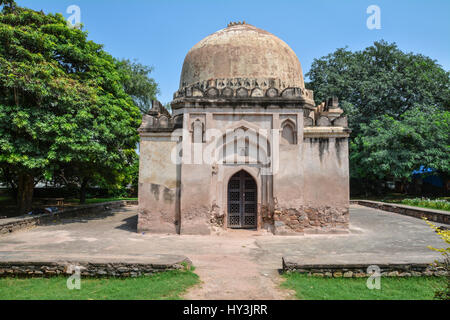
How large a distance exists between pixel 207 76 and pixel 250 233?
235 inches

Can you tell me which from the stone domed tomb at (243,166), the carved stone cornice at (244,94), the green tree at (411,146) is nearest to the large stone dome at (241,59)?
the carved stone cornice at (244,94)

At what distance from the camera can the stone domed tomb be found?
32.8 ft

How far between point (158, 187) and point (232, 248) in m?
3.63

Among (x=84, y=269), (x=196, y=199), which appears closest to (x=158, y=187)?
(x=196, y=199)

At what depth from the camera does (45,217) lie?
12.3m

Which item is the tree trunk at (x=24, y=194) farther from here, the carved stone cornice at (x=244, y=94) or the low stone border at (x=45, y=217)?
the carved stone cornice at (x=244, y=94)

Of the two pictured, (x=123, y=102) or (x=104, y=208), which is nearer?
(x=123, y=102)

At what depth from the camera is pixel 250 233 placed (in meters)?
9.98

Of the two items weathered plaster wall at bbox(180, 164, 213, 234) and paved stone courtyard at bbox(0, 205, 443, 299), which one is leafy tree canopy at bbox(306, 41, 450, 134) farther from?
weathered plaster wall at bbox(180, 164, 213, 234)

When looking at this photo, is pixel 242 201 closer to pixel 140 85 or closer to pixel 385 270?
pixel 385 270

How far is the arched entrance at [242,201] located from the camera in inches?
415

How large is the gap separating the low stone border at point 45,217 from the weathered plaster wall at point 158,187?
4.29m
